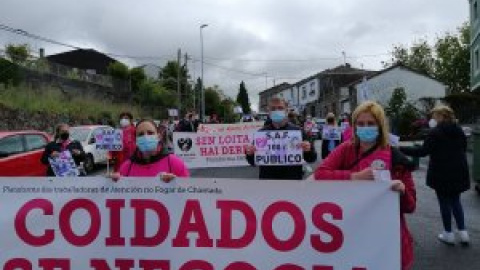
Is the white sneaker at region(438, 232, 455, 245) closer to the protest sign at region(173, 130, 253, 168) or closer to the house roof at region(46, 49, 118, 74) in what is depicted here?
the protest sign at region(173, 130, 253, 168)

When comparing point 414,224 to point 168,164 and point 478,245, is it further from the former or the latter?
point 168,164

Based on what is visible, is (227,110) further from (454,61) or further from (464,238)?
(464,238)

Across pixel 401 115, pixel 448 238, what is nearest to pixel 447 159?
pixel 448 238

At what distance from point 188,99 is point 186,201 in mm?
85487

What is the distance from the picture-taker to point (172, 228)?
4719 mm

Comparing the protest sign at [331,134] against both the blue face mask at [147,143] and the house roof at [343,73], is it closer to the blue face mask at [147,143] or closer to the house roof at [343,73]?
Result: the blue face mask at [147,143]

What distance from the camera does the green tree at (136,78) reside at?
239 feet

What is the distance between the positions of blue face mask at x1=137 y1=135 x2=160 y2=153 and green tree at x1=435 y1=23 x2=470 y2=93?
7039 centimetres

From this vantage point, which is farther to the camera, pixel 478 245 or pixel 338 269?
pixel 478 245

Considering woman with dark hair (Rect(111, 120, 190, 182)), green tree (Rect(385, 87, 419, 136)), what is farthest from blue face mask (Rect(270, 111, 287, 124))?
green tree (Rect(385, 87, 419, 136))

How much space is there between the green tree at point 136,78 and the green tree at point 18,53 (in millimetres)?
22199

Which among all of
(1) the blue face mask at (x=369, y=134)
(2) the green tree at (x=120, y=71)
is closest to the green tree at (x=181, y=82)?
(2) the green tree at (x=120, y=71)


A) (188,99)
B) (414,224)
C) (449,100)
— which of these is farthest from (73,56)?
(414,224)

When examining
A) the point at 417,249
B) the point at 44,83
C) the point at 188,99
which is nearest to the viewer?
the point at 417,249
